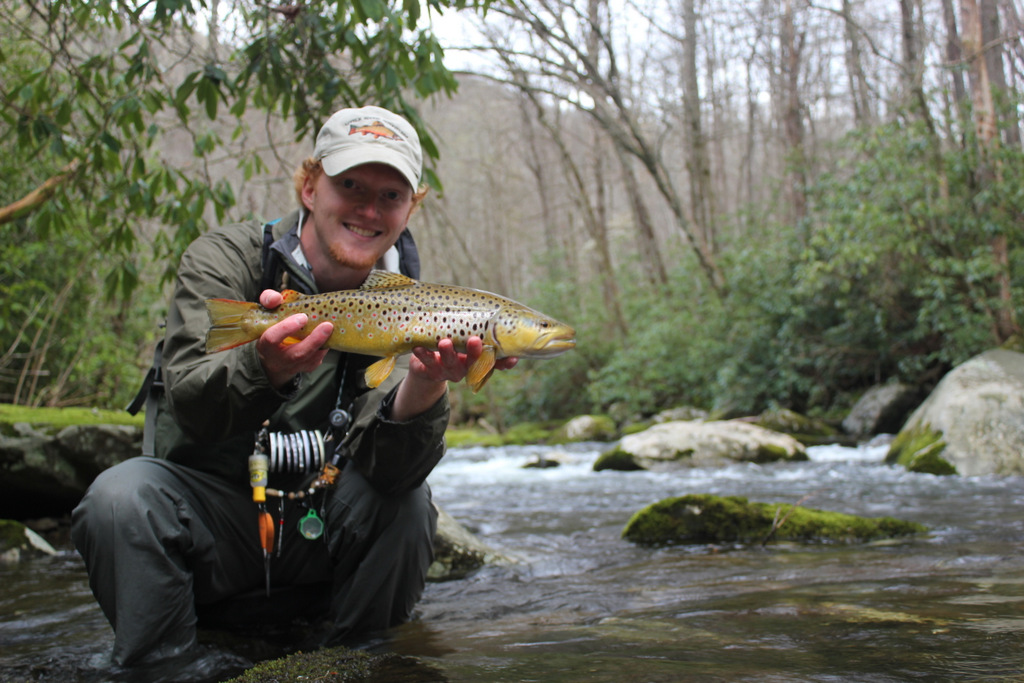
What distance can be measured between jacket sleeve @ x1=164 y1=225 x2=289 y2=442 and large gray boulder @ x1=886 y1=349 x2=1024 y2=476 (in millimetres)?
8268

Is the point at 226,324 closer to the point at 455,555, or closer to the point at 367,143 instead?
the point at 367,143

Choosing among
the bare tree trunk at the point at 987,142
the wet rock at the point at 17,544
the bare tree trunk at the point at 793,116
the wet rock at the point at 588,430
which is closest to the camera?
the wet rock at the point at 17,544

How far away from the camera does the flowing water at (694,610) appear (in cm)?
245

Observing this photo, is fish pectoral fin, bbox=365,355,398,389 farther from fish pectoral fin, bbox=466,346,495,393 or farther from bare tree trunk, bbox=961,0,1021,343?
bare tree trunk, bbox=961,0,1021,343

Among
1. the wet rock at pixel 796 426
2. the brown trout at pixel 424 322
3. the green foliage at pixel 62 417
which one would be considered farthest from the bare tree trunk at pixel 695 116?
the brown trout at pixel 424 322

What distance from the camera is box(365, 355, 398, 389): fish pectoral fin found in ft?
8.71

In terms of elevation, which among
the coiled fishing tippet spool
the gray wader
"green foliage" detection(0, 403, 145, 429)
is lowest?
the gray wader

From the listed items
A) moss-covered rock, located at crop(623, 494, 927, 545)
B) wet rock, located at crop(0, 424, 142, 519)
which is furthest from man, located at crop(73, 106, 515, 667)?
wet rock, located at crop(0, 424, 142, 519)

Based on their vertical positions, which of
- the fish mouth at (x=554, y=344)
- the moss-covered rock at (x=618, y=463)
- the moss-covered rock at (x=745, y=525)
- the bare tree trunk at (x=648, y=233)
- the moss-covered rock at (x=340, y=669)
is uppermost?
the bare tree trunk at (x=648, y=233)

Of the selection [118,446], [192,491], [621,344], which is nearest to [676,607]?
[192,491]

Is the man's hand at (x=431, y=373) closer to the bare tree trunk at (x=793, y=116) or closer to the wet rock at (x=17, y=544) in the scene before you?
the wet rock at (x=17, y=544)

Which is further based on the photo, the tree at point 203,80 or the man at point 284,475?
the tree at point 203,80

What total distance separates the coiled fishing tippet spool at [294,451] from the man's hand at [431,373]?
38 centimetres

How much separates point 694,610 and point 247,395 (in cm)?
210
